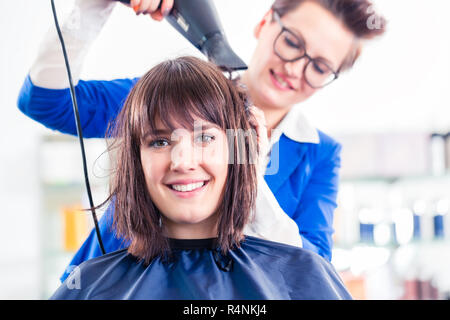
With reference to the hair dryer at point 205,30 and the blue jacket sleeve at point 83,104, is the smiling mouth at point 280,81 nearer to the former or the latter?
the hair dryer at point 205,30

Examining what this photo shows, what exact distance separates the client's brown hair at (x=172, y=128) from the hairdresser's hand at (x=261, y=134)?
0.06 feet

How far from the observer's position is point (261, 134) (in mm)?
857

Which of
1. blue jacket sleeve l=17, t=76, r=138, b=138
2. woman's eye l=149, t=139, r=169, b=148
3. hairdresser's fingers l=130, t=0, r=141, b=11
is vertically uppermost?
hairdresser's fingers l=130, t=0, r=141, b=11

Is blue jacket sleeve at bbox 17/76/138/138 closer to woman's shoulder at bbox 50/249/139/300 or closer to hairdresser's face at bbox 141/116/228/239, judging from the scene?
hairdresser's face at bbox 141/116/228/239

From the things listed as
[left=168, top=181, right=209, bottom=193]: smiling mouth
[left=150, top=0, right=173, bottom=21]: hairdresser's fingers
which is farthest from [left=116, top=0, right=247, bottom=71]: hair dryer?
[left=168, top=181, right=209, bottom=193]: smiling mouth

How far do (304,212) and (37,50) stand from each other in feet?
2.26

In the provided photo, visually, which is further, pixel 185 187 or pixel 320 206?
pixel 320 206

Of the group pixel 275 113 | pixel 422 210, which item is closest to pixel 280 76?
pixel 275 113

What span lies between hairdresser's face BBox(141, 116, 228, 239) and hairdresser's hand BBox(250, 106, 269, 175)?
0.08 m

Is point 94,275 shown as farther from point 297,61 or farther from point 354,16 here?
point 354,16

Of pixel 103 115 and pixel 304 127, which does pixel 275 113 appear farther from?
pixel 103 115

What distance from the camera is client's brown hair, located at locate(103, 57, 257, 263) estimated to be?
30.8 inches

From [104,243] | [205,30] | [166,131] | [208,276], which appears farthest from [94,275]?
[205,30]

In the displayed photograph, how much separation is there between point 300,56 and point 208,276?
0.50 metres
